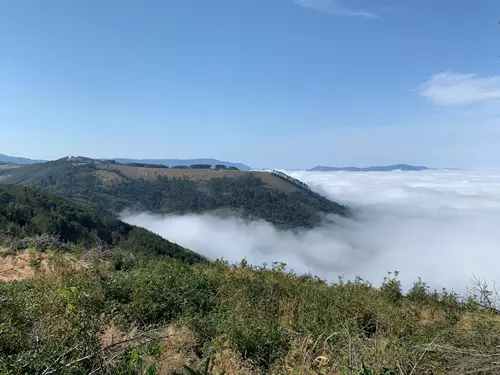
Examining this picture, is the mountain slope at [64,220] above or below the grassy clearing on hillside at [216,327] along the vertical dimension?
below

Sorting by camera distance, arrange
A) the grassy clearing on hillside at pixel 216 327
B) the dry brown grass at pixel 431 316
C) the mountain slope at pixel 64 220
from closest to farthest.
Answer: the grassy clearing on hillside at pixel 216 327 → the dry brown grass at pixel 431 316 → the mountain slope at pixel 64 220

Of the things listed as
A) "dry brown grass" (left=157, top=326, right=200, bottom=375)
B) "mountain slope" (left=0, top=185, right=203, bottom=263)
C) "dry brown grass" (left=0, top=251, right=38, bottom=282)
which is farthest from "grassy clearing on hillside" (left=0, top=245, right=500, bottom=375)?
"mountain slope" (left=0, top=185, right=203, bottom=263)

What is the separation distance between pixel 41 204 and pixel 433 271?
193162mm

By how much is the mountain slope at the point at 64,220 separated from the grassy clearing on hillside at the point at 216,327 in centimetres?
6344

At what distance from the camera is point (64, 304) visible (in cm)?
511

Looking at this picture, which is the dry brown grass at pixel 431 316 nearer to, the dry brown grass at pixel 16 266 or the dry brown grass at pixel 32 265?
the dry brown grass at pixel 32 265

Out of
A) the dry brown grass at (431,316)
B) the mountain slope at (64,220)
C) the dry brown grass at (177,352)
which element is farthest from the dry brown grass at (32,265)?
the mountain slope at (64,220)

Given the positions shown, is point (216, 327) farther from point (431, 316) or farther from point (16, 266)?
point (16, 266)

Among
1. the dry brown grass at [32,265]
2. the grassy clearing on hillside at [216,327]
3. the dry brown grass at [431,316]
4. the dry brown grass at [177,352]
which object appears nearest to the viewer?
the grassy clearing on hillside at [216,327]

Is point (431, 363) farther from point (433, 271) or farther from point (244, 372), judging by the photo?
point (433, 271)

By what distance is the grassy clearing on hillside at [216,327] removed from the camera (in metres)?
3.80

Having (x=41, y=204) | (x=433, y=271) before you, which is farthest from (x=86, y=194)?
(x=433, y=271)

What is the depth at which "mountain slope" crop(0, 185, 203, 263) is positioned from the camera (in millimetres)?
74188

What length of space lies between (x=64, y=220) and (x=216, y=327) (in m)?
87.1
